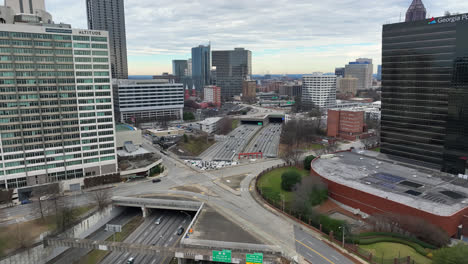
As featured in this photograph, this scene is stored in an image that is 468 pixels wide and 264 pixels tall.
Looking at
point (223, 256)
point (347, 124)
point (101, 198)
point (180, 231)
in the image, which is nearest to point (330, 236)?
point (223, 256)

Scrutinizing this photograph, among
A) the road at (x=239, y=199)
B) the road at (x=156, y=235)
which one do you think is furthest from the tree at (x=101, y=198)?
the road at (x=156, y=235)

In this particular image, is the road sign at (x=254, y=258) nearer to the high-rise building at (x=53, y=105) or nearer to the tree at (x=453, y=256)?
→ the tree at (x=453, y=256)

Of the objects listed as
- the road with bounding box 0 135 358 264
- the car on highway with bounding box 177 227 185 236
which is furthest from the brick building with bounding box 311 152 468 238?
the car on highway with bounding box 177 227 185 236

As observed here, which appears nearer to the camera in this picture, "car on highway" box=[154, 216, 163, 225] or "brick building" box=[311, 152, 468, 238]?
"brick building" box=[311, 152, 468, 238]

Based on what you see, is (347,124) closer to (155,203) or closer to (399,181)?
(399,181)

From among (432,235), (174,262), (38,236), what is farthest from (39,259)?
(432,235)

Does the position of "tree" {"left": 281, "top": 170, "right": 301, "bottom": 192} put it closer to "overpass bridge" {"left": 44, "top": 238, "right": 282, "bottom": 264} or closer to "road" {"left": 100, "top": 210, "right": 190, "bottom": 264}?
"road" {"left": 100, "top": 210, "right": 190, "bottom": 264}
